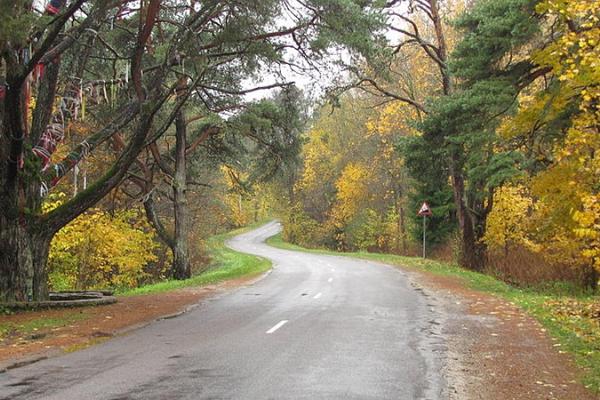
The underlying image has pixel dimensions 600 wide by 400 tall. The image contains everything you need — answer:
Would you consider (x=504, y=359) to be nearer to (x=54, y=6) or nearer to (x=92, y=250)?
(x=54, y=6)

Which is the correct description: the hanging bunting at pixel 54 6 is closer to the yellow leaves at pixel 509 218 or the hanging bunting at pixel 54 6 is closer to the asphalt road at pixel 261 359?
the asphalt road at pixel 261 359

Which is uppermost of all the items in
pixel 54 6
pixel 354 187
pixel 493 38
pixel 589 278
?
pixel 493 38

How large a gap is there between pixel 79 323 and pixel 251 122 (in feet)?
43.5

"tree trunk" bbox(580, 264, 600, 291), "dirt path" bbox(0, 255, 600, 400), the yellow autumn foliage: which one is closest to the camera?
"dirt path" bbox(0, 255, 600, 400)

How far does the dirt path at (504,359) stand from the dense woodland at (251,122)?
2.09m

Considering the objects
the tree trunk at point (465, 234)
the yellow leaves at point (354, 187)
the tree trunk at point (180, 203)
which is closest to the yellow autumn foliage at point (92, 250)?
the tree trunk at point (180, 203)

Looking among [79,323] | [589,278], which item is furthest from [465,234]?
[79,323]

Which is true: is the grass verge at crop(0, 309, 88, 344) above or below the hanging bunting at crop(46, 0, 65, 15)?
below

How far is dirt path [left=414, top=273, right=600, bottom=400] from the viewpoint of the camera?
713 cm

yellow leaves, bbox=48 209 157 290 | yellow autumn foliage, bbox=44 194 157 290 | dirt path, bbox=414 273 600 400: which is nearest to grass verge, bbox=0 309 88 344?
dirt path, bbox=414 273 600 400

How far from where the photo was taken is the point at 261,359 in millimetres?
8750

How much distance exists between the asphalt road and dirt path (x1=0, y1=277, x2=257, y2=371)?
0.54 metres

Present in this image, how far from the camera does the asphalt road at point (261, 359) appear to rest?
22.9 ft

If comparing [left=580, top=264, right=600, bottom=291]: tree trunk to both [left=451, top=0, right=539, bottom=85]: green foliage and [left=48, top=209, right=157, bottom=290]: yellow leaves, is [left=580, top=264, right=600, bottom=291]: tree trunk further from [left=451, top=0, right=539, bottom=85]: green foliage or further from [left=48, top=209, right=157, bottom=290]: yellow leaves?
[left=48, top=209, right=157, bottom=290]: yellow leaves
